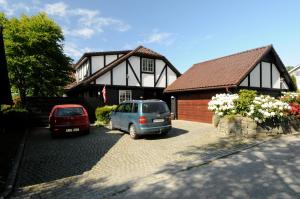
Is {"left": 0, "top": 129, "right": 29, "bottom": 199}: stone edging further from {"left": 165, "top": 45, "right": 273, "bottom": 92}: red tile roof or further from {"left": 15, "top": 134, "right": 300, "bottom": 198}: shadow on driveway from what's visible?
{"left": 165, "top": 45, "right": 273, "bottom": 92}: red tile roof

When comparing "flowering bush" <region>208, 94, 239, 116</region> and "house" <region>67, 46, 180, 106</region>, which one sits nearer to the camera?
"flowering bush" <region>208, 94, 239, 116</region>

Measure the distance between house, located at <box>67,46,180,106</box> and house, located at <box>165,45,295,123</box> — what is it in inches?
74.8

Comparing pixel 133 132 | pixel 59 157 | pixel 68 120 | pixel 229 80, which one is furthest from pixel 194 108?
pixel 59 157

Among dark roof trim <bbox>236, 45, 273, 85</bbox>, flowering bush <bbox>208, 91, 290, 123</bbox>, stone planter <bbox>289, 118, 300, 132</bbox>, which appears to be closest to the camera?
flowering bush <bbox>208, 91, 290, 123</bbox>

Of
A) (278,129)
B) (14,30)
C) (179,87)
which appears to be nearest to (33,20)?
(14,30)

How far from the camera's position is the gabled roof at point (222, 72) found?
55.1 feet

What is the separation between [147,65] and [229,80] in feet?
28.7

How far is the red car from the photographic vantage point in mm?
12133

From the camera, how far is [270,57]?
19.4 metres

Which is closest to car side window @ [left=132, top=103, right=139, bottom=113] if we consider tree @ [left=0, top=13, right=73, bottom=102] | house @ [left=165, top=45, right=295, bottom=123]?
house @ [left=165, top=45, right=295, bottom=123]

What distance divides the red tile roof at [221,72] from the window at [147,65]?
2.39 metres

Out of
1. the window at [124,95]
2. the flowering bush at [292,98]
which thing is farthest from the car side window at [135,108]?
the window at [124,95]

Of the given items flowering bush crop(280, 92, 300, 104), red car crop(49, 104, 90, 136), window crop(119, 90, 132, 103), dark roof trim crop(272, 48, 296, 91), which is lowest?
red car crop(49, 104, 90, 136)

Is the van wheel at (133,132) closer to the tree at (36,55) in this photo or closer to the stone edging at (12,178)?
the stone edging at (12,178)
